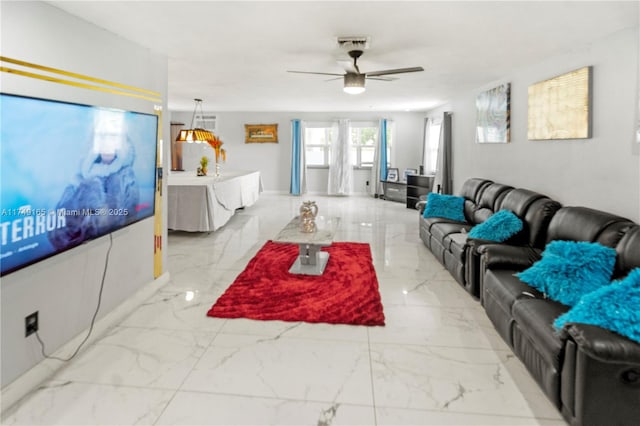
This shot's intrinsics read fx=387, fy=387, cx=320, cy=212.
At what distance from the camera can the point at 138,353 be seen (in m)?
2.48

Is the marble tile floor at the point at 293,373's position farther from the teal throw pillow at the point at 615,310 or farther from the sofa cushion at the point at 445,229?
the sofa cushion at the point at 445,229

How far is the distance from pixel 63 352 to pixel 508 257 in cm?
307

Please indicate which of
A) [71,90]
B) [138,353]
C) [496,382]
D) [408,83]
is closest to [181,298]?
[138,353]

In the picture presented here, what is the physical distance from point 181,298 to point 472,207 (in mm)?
3595

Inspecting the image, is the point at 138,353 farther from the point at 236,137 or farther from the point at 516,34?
the point at 236,137

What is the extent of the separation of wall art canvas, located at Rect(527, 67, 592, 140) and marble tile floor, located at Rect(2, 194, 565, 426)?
68.1 inches

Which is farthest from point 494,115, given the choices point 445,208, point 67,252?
point 67,252

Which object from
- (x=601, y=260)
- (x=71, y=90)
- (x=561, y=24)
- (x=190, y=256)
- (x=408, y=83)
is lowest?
(x=190, y=256)

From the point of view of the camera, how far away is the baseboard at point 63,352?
77.6 inches

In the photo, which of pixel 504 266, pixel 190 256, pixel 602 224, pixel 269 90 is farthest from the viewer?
pixel 269 90

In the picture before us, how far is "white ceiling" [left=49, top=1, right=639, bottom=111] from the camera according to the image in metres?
2.42

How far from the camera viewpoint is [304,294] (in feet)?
11.3

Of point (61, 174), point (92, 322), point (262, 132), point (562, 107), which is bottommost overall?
point (92, 322)

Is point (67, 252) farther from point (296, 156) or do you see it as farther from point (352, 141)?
point (352, 141)
